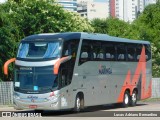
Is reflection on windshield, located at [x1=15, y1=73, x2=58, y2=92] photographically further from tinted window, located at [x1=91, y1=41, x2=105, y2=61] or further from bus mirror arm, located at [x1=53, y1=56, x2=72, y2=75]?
tinted window, located at [x1=91, y1=41, x2=105, y2=61]

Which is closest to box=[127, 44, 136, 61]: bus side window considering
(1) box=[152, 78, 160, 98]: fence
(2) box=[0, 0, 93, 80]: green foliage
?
(1) box=[152, 78, 160, 98]: fence

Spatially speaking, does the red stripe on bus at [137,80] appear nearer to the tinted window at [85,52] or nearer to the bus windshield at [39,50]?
the tinted window at [85,52]

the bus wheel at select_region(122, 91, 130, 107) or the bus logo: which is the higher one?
the bus logo

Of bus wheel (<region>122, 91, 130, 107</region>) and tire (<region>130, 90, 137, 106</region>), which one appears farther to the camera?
tire (<region>130, 90, 137, 106</region>)

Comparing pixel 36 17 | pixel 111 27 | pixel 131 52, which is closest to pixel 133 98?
pixel 131 52

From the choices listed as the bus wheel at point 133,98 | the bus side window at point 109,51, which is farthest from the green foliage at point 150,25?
the bus side window at point 109,51

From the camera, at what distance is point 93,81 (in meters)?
27.2

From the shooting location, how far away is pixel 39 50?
24.2 meters

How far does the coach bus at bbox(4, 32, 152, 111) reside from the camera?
23750mm

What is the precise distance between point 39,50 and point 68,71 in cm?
168

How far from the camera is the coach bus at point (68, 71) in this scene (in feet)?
77.9

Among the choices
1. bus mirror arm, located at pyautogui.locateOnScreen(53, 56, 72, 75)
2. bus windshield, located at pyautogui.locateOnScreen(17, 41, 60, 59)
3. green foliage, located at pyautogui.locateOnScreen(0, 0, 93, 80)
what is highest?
green foliage, located at pyautogui.locateOnScreen(0, 0, 93, 80)

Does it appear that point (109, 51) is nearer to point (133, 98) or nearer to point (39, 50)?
point (133, 98)

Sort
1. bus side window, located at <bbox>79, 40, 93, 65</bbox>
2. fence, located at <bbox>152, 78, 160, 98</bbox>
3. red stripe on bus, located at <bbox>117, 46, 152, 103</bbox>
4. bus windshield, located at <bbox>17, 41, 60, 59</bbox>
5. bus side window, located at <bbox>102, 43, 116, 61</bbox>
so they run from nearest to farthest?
bus windshield, located at <bbox>17, 41, 60, 59</bbox> < bus side window, located at <bbox>79, 40, 93, 65</bbox> < bus side window, located at <bbox>102, 43, 116, 61</bbox> < red stripe on bus, located at <bbox>117, 46, 152, 103</bbox> < fence, located at <bbox>152, 78, 160, 98</bbox>
